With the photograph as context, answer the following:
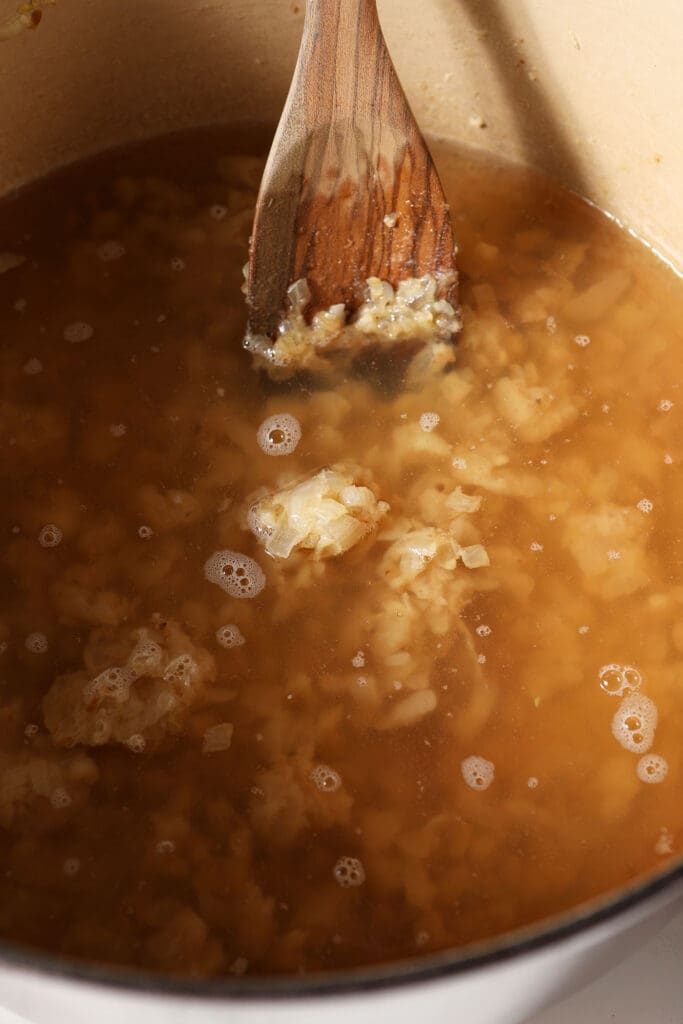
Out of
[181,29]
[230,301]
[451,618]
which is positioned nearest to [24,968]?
[451,618]

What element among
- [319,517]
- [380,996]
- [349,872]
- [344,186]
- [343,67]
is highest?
[343,67]

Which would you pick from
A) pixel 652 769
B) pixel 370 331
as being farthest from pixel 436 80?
pixel 652 769

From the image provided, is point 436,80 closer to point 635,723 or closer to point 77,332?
point 77,332

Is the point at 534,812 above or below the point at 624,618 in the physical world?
below

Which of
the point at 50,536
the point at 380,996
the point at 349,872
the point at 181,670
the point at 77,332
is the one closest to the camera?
the point at 380,996

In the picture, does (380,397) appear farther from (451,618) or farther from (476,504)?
(451,618)

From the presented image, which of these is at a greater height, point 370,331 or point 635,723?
point 370,331
